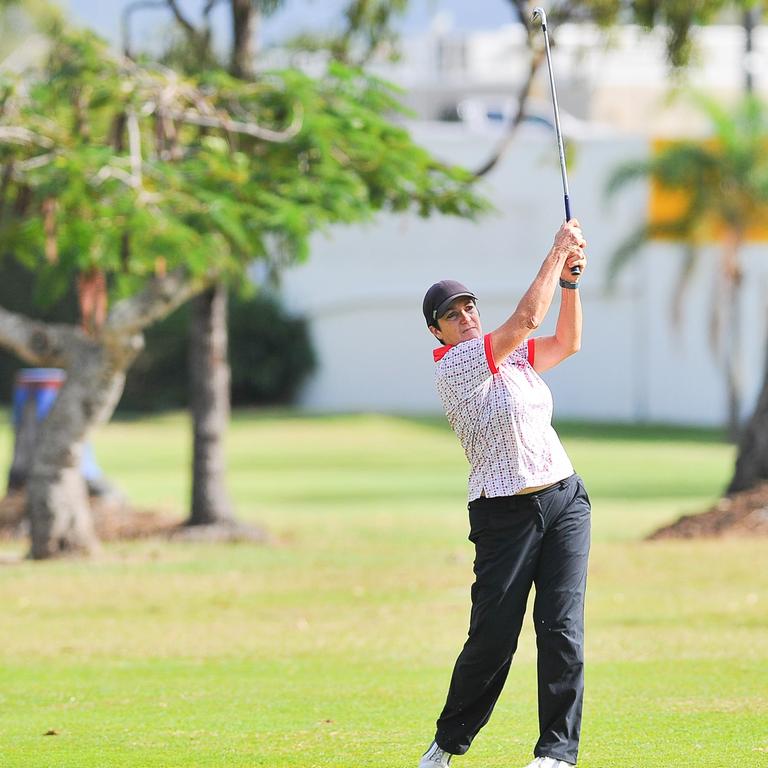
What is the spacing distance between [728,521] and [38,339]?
21.8 ft

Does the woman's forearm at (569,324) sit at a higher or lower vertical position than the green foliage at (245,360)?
higher

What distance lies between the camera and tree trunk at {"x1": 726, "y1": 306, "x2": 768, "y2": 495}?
1616 cm

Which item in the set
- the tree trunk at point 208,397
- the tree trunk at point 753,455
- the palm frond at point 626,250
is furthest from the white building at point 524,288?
the tree trunk at point 208,397

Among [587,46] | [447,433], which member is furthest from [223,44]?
[447,433]

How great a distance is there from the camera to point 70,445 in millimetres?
14070

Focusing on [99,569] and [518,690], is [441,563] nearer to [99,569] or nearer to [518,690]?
[99,569]

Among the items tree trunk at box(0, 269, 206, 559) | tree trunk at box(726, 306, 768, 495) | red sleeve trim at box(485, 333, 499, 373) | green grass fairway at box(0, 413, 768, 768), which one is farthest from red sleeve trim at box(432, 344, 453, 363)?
tree trunk at box(726, 306, 768, 495)

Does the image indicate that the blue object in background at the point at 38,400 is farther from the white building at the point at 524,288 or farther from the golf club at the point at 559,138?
the white building at the point at 524,288

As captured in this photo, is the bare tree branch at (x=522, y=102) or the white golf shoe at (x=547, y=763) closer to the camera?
the white golf shoe at (x=547, y=763)

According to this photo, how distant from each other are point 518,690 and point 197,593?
15.3 ft

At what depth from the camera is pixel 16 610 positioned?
1155cm

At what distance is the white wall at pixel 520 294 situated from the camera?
41469 millimetres

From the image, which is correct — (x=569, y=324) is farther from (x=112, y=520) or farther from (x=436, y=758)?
(x=112, y=520)

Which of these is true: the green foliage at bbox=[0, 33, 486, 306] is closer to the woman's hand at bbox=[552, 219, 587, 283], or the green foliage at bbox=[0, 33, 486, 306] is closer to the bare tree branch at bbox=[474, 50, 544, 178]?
the bare tree branch at bbox=[474, 50, 544, 178]
